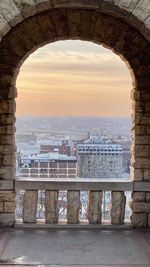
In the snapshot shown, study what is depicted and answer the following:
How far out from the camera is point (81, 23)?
7805 millimetres

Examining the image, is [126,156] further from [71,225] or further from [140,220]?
[71,225]

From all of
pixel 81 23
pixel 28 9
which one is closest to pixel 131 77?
pixel 81 23

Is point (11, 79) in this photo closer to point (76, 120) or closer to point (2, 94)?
point (2, 94)

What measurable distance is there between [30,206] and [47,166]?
937 millimetres

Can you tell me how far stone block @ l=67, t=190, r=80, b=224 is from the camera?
7.89 metres

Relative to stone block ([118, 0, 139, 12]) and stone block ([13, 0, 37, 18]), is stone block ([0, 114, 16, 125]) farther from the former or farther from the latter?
stone block ([118, 0, 139, 12])

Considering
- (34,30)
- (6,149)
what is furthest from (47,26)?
(6,149)

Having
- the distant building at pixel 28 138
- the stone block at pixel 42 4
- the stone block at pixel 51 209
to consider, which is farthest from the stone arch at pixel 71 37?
the stone block at pixel 42 4

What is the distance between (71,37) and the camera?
7.93 meters

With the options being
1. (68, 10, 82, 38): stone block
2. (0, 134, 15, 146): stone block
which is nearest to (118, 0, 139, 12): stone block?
(68, 10, 82, 38): stone block

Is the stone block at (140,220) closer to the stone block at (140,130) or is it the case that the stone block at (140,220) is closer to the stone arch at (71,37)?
the stone arch at (71,37)

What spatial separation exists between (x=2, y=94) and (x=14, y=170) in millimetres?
1217

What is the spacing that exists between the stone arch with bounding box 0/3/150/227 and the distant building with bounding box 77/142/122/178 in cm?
69

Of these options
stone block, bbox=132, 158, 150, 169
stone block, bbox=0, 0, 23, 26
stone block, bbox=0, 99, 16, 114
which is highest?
stone block, bbox=0, 0, 23, 26
